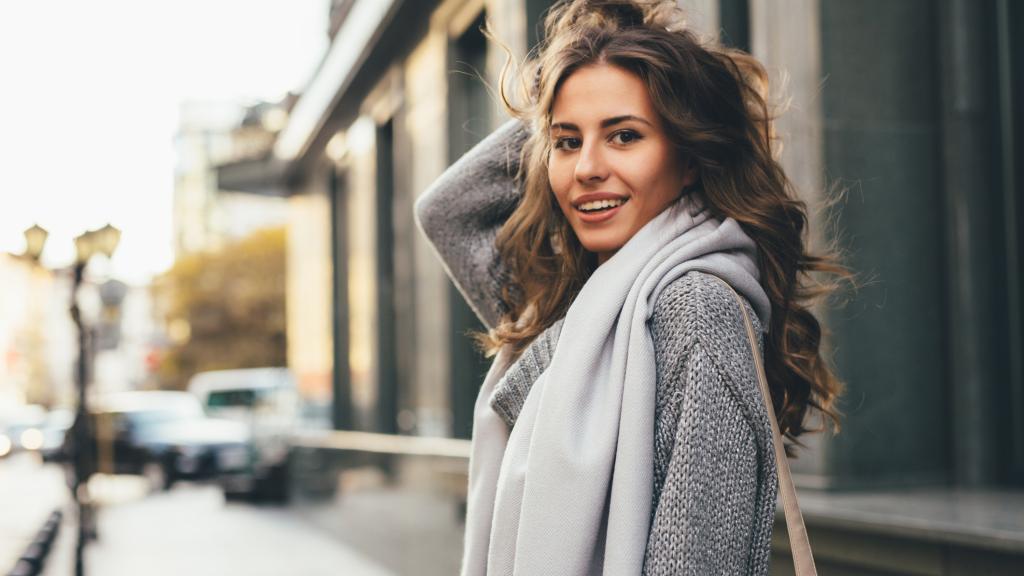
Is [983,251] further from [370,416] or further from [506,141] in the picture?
[370,416]

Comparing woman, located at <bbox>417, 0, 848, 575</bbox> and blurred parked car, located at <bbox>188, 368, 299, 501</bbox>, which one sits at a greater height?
woman, located at <bbox>417, 0, 848, 575</bbox>

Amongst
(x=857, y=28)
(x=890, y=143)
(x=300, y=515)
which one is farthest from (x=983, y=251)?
(x=300, y=515)

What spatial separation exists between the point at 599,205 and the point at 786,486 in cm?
60

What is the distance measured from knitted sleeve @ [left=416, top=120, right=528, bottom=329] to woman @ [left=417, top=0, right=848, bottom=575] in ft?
0.48

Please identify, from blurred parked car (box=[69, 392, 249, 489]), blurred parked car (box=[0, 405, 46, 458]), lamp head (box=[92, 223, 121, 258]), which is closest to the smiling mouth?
lamp head (box=[92, 223, 121, 258])

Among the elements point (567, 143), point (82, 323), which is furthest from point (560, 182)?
point (82, 323)

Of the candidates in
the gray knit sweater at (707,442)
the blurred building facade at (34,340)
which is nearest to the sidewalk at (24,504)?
the gray knit sweater at (707,442)

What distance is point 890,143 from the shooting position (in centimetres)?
530

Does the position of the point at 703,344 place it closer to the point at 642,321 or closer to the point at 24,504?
the point at 642,321

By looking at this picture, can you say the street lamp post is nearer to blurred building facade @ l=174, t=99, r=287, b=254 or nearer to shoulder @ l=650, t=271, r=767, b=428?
shoulder @ l=650, t=271, r=767, b=428

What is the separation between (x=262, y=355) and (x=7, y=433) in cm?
2012

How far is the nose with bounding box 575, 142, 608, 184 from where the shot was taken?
2002 mm

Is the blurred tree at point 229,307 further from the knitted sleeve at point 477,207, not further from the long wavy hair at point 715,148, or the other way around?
the long wavy hair at point 715,148

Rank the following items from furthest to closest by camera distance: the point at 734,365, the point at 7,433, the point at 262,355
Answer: the point at 7,433
the point at 262,355
the point at 734,365
